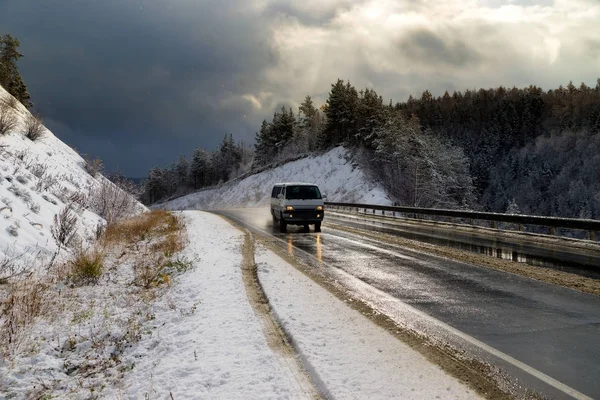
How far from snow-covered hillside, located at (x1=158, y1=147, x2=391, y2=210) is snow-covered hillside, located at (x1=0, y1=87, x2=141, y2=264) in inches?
1368

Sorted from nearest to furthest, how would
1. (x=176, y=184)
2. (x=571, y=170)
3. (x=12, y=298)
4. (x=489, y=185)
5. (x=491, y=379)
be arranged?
(x=491, y=379)
(x=12, y=298)
(x=571, y=170)
(x=489, y=185)
(x=176, y=184)

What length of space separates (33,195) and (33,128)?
11428 mm

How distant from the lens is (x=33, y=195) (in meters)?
12.5

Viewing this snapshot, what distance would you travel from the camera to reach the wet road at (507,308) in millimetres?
3959

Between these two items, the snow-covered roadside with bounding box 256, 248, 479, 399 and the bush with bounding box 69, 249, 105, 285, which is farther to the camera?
the bush with bounding box 69, 249, 105, 285

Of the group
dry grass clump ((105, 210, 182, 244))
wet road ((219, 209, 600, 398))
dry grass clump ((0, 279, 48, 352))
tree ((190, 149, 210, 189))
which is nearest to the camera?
wet road ((219, 209, 600, 398))

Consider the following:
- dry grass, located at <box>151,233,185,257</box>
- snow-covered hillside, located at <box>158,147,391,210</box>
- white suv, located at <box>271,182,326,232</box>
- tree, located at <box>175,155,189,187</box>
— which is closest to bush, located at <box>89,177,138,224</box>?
dry grass, located at <box>151,233,185,257</box>

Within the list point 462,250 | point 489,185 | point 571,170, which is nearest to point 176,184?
point 489,185

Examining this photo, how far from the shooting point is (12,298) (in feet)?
19.9

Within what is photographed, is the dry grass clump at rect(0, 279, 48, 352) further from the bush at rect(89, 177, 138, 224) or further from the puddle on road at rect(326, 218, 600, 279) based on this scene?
the bush at rect(89, 177, 138, 224)

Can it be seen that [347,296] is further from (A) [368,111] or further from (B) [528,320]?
(A) [368,111]

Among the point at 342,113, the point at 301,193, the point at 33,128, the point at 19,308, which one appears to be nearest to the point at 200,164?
the point at 342,113

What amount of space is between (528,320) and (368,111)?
2299 inches

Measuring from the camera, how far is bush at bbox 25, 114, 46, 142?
21109 millimetres
